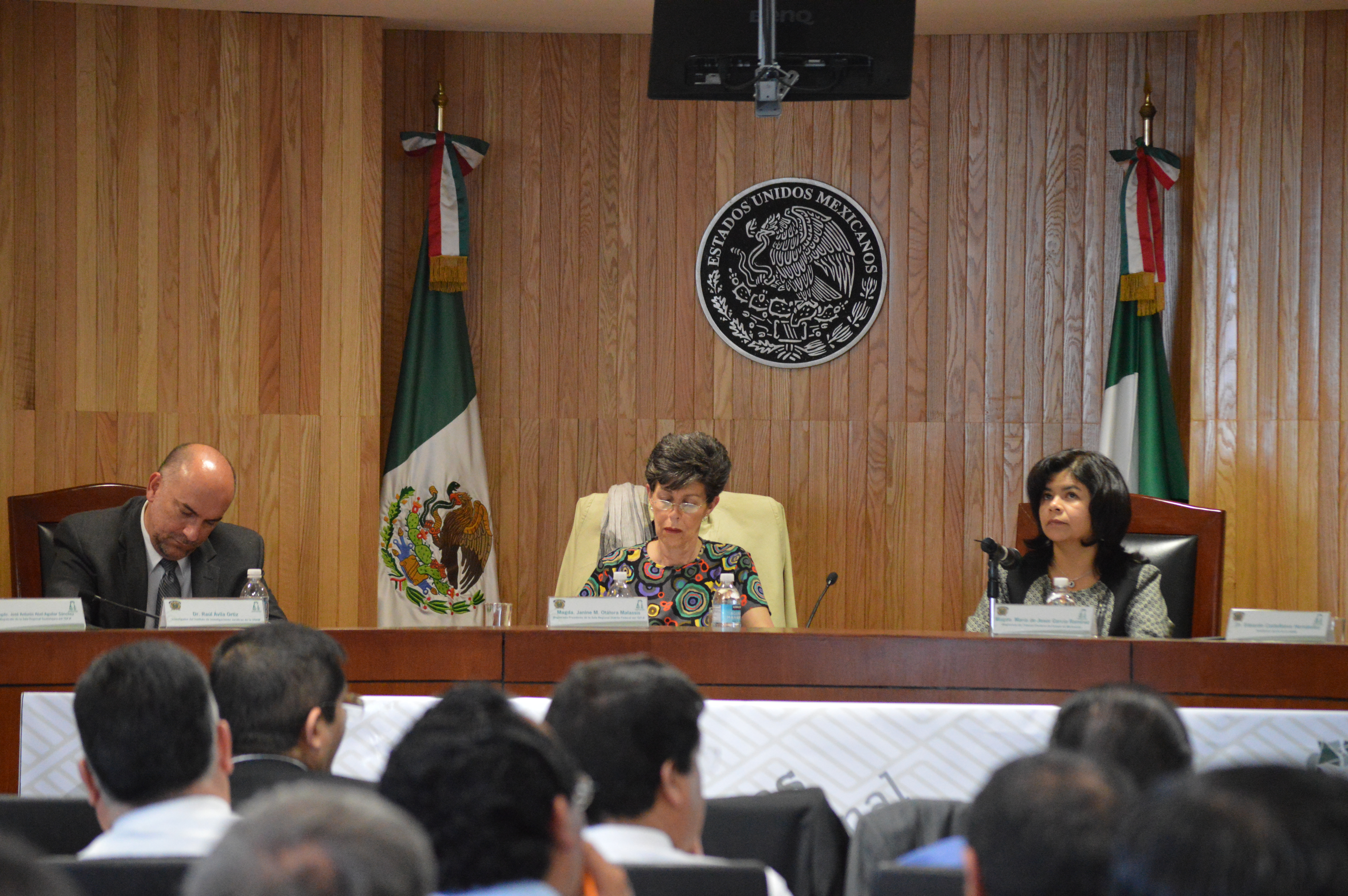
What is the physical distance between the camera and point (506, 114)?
16.4 feet

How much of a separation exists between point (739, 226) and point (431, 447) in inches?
58.5

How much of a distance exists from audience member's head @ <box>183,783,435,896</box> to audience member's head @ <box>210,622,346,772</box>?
95 cm

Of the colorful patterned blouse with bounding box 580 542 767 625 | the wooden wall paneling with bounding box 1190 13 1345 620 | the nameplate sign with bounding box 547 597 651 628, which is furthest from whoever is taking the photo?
the wooden wall paneling with bounding box 1190 13 1345 620

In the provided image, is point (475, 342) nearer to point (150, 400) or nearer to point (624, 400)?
point (624, 400)

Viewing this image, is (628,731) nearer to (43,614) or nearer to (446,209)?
(43,614)

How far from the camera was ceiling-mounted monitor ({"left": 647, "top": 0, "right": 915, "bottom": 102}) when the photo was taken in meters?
3.18

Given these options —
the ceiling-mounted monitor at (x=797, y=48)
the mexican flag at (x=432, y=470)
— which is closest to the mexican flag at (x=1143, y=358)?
the ceiling-mounted monitor at (x=797, y=48)

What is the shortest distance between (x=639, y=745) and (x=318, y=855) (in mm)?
706

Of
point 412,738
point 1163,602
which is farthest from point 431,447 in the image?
point 412,738

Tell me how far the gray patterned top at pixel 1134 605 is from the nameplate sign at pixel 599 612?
2.74ft

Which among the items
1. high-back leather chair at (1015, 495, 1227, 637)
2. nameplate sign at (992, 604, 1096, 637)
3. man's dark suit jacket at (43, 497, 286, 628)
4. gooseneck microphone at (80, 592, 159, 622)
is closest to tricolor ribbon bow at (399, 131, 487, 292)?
man's dark suit jacket at (43, 497, 286, 628)

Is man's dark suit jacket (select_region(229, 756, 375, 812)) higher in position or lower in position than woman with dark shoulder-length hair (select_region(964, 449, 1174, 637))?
lower

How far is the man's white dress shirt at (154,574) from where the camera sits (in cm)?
343

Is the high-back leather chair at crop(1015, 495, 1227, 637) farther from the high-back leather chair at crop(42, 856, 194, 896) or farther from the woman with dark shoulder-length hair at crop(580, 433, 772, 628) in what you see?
the high-back leather chair at crop(42, 856, 194, 896)
